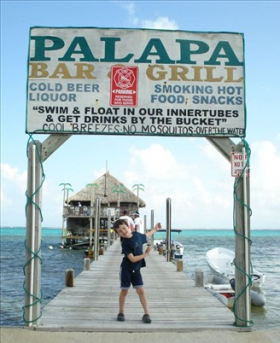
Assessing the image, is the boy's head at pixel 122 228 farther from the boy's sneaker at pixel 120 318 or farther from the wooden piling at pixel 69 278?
the wooden piling at pixel 69 278

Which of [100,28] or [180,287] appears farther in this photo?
[180,287]

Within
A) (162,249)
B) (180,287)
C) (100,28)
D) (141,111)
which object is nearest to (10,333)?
(141,111)

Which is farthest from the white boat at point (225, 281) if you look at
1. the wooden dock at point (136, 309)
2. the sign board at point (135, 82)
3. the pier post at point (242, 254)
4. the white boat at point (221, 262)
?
the sign board at point (135, 82)

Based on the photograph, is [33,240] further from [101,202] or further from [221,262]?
[101,202]

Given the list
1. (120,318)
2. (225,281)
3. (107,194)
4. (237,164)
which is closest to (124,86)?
(237,164)

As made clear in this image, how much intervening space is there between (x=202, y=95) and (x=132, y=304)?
3.89 meters

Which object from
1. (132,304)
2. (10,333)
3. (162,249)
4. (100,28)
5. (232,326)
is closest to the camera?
(10,333)

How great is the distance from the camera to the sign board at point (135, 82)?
247 inches

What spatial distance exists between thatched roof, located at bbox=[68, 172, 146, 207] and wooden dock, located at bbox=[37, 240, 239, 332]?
40.8m

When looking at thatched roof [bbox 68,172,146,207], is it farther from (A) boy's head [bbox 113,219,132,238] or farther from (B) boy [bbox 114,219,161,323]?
(A) boy's head [bbox 113,219,132,238]

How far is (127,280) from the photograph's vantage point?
6.26 metres

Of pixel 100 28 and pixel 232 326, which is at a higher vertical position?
pixel 100 28

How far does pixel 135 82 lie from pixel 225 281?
14819mm

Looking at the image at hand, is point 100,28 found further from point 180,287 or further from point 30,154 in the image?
point 180,287
